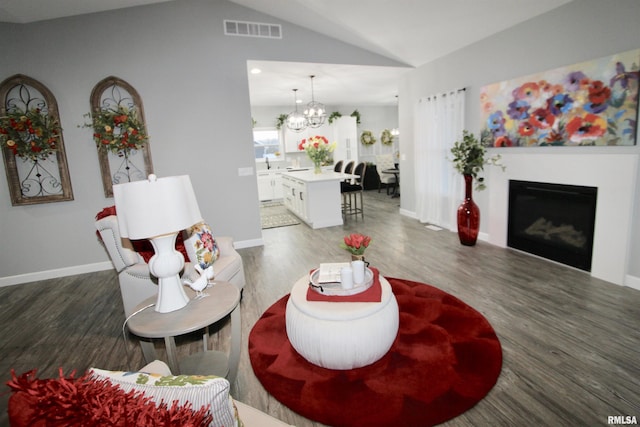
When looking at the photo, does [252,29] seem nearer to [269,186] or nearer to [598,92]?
[598,92]

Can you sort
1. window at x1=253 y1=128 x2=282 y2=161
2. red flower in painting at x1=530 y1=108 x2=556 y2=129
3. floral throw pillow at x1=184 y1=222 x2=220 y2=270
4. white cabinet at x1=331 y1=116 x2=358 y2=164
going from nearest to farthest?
floral throw pillow at x1=184 y1=222 x2=220 y2=270 → red flower in painting at x1=530 y1=108 x2=556 y2=129 → window at x1=253 y1=128 x2=282 y2=161 → white cabinet at x1=331 y1=116 x2=358 y2=164

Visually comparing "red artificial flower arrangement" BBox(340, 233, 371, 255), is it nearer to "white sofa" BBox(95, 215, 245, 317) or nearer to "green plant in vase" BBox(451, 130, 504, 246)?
"white sofa" BBox(95, 215, 245, 317)

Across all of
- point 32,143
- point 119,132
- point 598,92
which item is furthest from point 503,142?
point 32,143

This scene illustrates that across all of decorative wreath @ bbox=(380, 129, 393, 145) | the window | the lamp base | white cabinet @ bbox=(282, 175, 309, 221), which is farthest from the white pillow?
decorative wreath @ bbox=(380, 129, 393, 145)

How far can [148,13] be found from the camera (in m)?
4.30

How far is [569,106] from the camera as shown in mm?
3430

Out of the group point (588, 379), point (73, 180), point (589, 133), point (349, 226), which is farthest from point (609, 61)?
point (73, 180)

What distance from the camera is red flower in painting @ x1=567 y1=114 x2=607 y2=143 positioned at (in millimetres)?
3203

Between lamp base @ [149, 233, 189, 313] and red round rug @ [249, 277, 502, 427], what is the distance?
750 mm

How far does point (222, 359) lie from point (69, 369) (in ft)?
3.76

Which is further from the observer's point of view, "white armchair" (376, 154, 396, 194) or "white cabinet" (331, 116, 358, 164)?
"white armchair" (376, 154, 396, 194)

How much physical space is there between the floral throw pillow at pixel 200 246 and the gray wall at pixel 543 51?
3.70 metres

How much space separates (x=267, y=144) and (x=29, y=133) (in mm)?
6527

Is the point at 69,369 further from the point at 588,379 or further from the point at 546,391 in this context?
the point at 588,379
